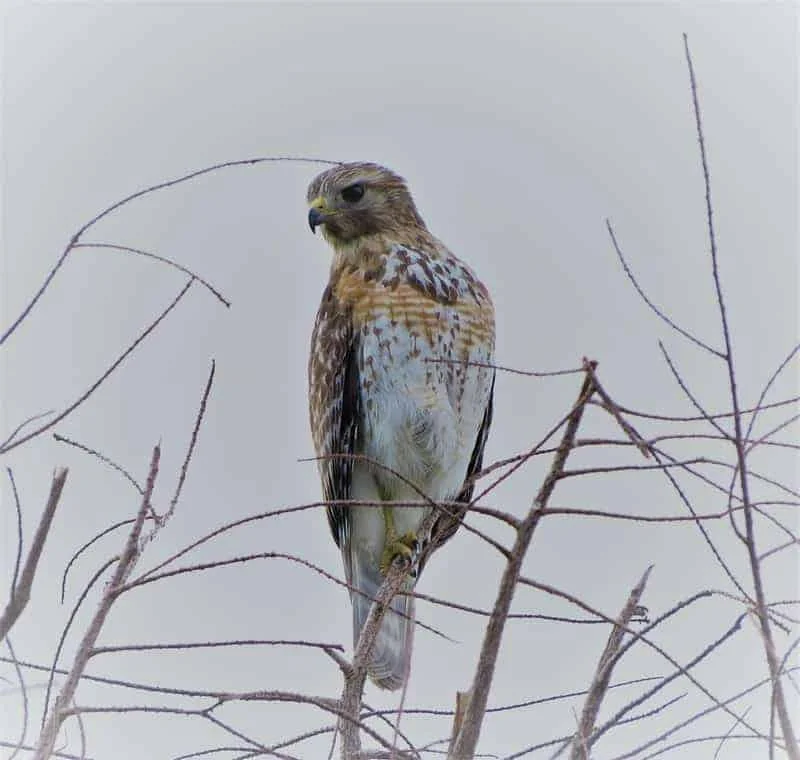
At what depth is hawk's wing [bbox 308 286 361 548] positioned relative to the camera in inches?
231

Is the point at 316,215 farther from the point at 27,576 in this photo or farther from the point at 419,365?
the point at 27,576

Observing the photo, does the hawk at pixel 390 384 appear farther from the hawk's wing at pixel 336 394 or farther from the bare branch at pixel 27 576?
the bare branch at pixel 27 576

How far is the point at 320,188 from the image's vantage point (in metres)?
6.50

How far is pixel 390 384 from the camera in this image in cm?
570

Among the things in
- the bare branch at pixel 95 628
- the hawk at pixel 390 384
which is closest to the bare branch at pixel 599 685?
the bare branch at pixel 95 628

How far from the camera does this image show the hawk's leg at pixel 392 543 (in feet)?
19.7

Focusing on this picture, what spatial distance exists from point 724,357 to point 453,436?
3471mm

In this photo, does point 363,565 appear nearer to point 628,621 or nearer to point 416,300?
point 416,300

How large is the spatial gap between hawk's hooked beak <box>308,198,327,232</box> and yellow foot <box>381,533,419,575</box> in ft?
5.63

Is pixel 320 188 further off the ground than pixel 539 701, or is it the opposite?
pixel 320 188

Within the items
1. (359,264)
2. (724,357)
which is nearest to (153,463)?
(724,357)

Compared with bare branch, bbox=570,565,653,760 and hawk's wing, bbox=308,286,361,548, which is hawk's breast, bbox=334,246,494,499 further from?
bare branch, bbox=570,565,653,760

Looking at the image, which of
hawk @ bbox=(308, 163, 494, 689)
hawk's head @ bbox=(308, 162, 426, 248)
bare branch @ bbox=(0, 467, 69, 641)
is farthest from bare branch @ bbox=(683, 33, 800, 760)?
hawk's head @ bbox=(308, 162, 426, 248)

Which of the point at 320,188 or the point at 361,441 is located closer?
the point at 361,441
